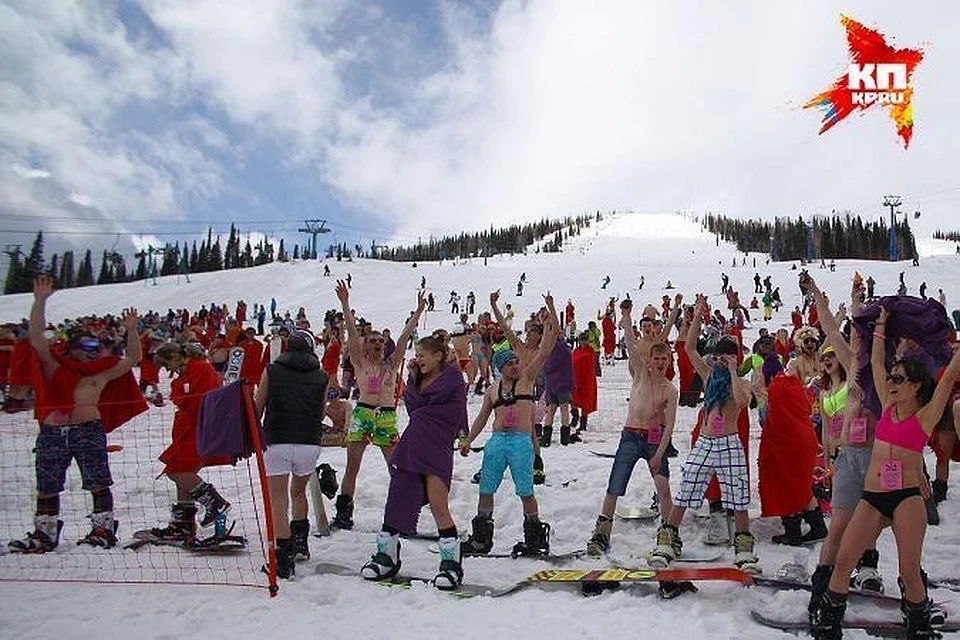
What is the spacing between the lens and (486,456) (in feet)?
17.6

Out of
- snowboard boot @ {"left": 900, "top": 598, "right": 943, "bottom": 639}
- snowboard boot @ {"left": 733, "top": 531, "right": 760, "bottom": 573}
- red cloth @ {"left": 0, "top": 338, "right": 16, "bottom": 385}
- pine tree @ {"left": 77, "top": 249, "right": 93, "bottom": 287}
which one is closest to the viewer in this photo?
snowboard boot @ {"left": 900, "top": 598, "right": 943, "bottom": 639}

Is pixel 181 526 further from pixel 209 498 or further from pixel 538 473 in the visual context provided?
pixel 538 473

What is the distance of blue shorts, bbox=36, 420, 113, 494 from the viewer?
5.11 meters

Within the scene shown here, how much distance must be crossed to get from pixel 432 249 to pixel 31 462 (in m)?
126

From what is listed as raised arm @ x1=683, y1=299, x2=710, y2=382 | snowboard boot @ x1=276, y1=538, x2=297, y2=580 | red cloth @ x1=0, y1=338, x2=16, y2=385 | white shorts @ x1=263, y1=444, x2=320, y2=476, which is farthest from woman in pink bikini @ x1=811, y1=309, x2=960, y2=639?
red cloth @ x1=0, y1=338, x2=16, y2=385

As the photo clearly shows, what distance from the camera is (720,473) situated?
493cm

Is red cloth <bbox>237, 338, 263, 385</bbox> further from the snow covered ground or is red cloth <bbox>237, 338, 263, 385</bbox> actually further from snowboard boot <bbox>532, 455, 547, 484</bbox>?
snowboard boot <bbox>532, 455, 547, 484</bbox>

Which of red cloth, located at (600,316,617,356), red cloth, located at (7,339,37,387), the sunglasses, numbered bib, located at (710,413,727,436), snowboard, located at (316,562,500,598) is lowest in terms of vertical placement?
snowboard, located at (316,562,500,598)

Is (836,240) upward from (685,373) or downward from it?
upward

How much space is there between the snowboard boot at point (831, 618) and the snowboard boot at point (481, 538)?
2431mm

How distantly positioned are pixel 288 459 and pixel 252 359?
23.7ft

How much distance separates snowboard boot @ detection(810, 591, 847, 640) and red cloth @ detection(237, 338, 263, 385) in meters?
9.29

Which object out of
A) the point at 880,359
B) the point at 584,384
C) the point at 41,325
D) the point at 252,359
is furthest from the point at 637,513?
the point at 252,359

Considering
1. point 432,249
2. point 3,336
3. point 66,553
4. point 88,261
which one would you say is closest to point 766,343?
point 66,553
